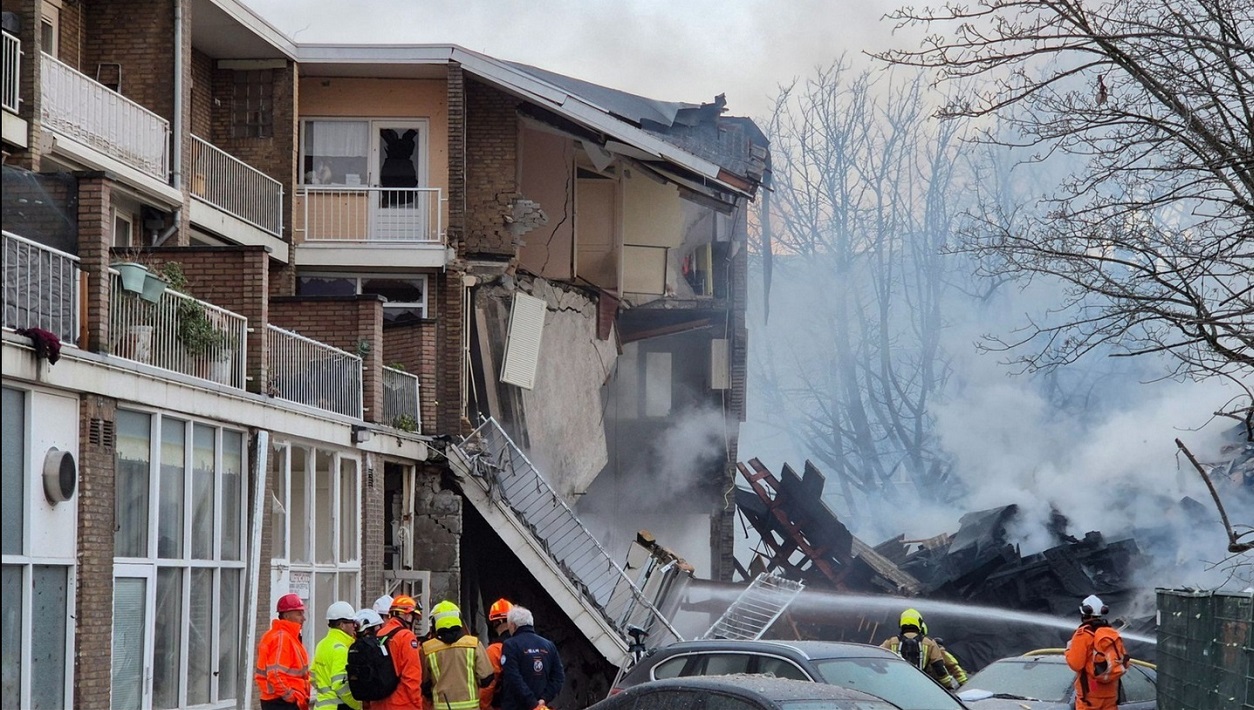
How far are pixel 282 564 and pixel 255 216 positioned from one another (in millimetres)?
7966

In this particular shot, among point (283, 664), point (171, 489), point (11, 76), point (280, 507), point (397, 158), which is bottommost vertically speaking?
point (283, 664)

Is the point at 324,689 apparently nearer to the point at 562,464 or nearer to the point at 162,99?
the point at 162,99

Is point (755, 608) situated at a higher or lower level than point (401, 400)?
lower

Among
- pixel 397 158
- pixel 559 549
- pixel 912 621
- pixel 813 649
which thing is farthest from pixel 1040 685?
pixel 397 158

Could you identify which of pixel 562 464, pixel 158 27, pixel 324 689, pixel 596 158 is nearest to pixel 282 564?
pixel 324 689

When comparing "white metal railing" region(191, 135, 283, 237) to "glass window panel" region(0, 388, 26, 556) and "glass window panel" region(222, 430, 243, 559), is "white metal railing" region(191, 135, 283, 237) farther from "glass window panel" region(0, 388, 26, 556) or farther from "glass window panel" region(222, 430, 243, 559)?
"glass window panel" region(0, 388, 26, 556)

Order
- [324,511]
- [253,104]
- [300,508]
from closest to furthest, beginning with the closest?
1. [300,508]
2. [324,511]
3. [253,104]

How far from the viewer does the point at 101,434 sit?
45.6ft

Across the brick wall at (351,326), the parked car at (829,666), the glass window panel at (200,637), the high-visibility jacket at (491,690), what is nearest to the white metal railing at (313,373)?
the brick wall at (351,326)

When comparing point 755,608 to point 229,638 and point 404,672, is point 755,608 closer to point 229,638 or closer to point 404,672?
point 229,638

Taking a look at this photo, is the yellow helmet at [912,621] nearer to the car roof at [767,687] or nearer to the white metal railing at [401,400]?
the car roof at [767,687]

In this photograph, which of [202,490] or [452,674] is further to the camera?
[202,490]

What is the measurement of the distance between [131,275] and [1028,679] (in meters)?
9.07

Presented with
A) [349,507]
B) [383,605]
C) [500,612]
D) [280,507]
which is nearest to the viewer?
[500,612]
